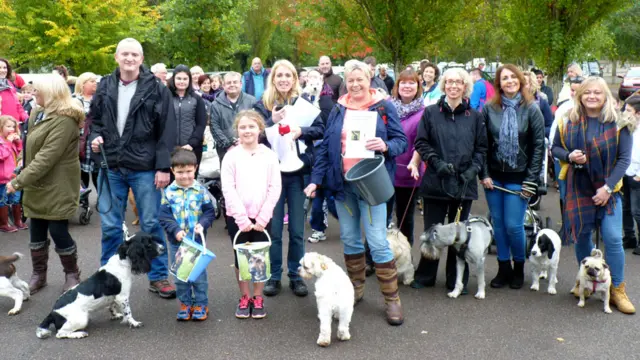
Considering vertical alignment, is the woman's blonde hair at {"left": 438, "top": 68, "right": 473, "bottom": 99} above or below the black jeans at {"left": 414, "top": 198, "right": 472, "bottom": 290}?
above

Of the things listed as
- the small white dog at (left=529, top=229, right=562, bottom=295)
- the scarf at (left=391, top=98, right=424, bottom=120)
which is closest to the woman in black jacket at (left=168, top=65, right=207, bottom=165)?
the scarf at (left=391, top=98, right=424, bottom=120)

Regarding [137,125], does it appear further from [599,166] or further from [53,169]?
[599,166]

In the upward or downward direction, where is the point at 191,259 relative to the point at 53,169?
downward

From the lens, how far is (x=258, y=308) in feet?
15.8

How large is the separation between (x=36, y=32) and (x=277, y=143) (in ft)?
56.9

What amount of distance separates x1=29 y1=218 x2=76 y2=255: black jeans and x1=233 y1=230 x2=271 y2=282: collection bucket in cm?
181

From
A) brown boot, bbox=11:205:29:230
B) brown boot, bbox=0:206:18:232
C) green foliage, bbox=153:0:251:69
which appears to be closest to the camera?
brown boot, bbox=0:206:18:232

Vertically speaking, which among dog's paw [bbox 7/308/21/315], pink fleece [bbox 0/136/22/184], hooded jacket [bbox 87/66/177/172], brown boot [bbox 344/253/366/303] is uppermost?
hooded jacket [bbox 87/66/177/172]

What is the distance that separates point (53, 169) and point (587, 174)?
487 cm

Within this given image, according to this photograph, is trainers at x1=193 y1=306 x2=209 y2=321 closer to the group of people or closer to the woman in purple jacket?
the group of people

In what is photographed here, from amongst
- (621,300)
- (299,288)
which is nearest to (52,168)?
(299,288)

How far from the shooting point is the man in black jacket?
4.93m

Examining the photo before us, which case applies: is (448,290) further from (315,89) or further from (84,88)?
(84,88)

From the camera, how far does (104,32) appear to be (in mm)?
20297
